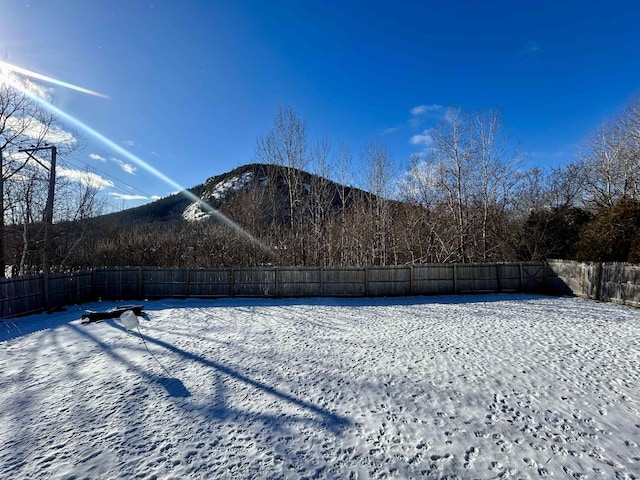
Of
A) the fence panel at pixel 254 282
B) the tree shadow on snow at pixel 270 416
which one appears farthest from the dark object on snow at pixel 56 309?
the tree shadow on snow at pixel 270 416

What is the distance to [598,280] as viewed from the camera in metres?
10.4

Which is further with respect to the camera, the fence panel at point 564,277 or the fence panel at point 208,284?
the fence panel at point 208,284

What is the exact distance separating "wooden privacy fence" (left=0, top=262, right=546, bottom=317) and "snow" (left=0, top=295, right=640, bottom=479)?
4890 mm

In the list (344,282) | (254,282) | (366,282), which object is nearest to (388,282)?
(366,282)

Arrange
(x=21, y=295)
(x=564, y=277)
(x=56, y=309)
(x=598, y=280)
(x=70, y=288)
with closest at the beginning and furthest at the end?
(x=21, y=295) → (x=56, y=309) → (x=598, y=280) → (x=70, y=288) → (x=564, y=277)

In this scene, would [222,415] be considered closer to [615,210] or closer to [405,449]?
[405,449]

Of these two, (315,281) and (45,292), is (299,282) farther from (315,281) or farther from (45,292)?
(45,292)

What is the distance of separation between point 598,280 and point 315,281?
33.9 ft

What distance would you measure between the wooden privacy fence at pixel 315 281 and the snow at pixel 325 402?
4890 millimetres

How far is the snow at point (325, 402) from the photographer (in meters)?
2.89

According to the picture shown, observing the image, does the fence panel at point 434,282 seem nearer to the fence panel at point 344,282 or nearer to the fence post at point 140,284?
the fence panel at point 344,282

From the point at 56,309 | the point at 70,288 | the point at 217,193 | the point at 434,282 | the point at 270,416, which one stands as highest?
the point at 217,193

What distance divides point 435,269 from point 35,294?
14599mm

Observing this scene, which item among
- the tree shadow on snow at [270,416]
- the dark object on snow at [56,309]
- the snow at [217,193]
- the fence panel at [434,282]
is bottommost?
the tree shadow on snow at [270,416]
